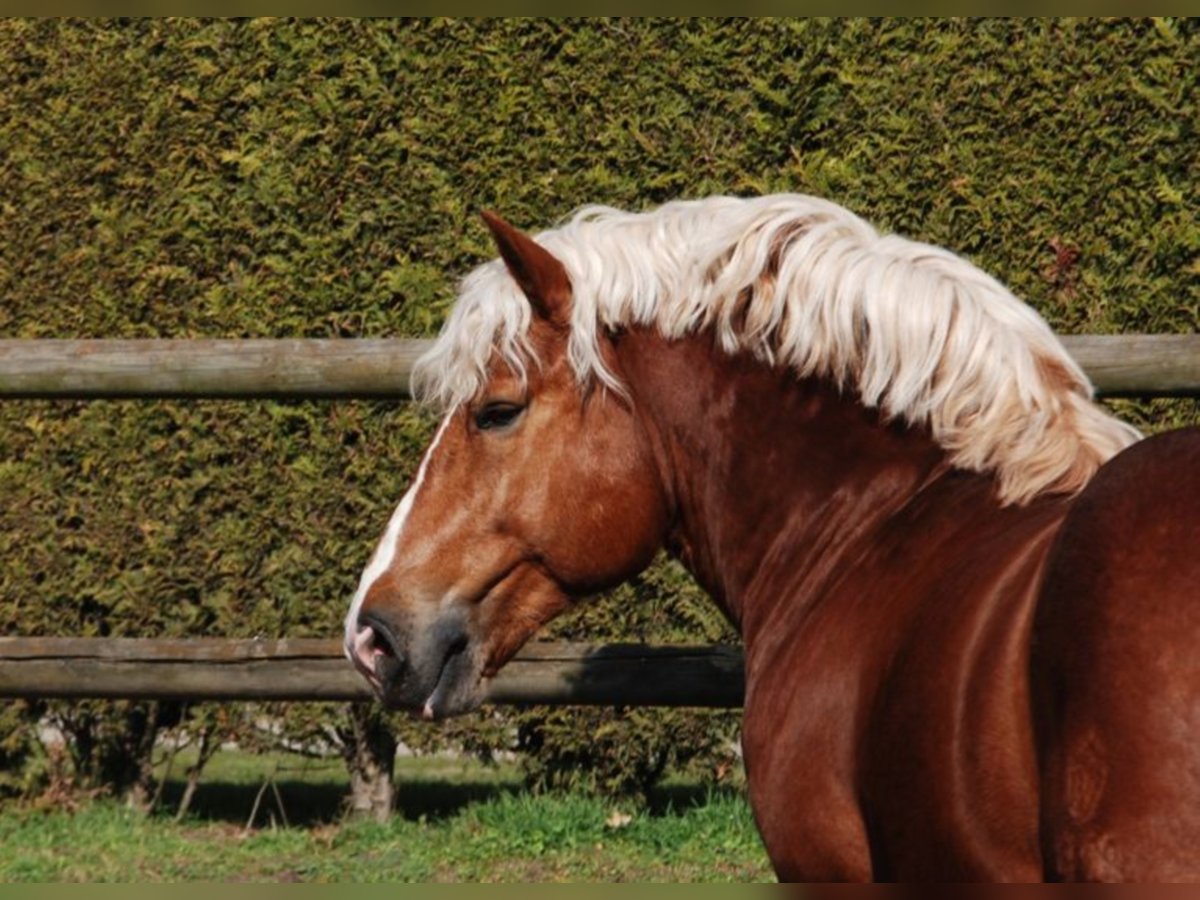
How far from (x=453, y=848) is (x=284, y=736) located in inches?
40.2

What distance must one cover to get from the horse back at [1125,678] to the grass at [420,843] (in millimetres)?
2872

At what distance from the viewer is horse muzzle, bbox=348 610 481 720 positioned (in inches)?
122

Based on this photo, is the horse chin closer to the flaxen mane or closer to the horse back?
the flaxen mane

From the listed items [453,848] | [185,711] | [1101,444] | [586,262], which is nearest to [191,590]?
[185,711]

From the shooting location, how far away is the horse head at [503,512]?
3119 mm

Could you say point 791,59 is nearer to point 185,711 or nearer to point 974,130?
point 974,130

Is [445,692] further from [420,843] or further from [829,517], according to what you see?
[420,843]

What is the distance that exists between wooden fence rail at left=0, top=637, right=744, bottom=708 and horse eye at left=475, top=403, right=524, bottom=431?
4.15 feet

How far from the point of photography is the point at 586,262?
3189mm

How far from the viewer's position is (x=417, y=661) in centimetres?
311

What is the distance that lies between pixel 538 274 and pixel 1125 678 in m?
1.50

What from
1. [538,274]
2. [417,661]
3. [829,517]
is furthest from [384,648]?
[829,517]

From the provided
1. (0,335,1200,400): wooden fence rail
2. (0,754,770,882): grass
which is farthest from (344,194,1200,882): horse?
(0,754,770,882): grass

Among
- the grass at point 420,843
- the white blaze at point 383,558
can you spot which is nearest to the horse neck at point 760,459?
the white blaze at point 383,558
